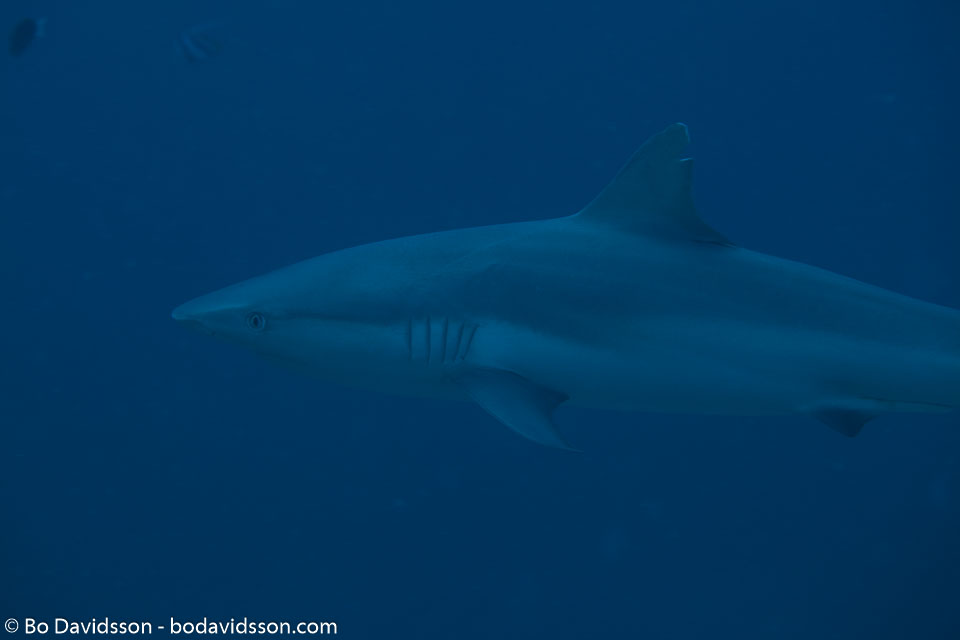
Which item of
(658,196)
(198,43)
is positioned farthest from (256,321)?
(198,43)

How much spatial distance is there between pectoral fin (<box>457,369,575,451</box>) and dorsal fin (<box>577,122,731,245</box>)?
2.84 ft

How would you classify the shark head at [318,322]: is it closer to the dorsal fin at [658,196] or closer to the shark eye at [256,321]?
the shark eye at [256,321]

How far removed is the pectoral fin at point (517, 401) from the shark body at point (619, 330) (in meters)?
0.01

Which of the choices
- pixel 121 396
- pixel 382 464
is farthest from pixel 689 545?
pixel 121 396

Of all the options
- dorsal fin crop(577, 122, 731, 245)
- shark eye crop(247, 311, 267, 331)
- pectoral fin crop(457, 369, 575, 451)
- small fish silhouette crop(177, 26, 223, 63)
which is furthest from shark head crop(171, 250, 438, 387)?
small fish silhouette crop(177, 26, 223, 63)

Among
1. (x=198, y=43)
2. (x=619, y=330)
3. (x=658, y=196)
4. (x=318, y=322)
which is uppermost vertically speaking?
(x=198, y=43)

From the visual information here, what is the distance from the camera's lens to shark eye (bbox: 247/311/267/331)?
2.94 meters

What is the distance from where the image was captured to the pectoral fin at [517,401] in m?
2.67

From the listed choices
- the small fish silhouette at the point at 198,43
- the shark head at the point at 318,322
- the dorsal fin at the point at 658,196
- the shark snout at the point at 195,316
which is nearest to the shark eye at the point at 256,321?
the shark head at the point at 318,322

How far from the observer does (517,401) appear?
2.81 m

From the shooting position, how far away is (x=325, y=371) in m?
3.08

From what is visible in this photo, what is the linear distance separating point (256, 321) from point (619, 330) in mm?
1518

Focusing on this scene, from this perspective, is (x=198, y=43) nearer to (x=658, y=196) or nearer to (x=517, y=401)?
(x=658, y=196)

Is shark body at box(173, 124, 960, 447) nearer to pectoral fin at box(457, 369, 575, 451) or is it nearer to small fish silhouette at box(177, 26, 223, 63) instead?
pectoral fin at box(457, 369, 575, 451)
